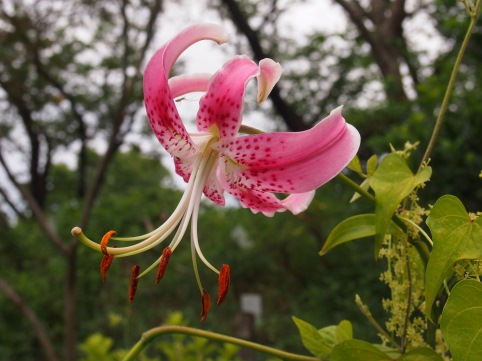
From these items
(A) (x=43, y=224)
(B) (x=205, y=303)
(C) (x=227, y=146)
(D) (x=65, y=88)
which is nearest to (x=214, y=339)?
(B) (x=205, y=303)

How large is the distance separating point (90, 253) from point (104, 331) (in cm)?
69

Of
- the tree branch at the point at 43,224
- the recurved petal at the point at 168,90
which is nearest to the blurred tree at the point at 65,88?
the tree branch at the point at 43,224

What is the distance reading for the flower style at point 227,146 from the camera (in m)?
0.38

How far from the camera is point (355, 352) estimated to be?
362 mm

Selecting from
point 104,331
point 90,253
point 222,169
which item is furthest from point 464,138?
point 90,253

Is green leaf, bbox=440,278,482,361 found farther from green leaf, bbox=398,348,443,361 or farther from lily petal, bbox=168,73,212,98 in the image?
lily petal, bbox=168,73,212,98

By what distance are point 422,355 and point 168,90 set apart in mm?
233

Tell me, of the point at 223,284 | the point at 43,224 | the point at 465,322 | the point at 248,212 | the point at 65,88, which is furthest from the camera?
the point at 65,88

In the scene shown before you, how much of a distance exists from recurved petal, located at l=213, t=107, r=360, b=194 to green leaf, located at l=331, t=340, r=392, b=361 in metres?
0.09

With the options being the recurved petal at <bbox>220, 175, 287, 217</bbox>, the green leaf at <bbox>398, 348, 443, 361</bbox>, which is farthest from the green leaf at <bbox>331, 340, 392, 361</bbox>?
the recurved petal at <bbox>220, 175, 287, 217</bbox>

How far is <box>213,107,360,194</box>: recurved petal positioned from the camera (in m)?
0.37

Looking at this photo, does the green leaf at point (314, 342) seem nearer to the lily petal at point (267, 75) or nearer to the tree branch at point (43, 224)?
the lily petal at point (267, 75)

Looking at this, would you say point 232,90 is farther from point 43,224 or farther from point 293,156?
point 43,224

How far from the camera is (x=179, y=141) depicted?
469 mm
